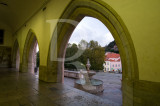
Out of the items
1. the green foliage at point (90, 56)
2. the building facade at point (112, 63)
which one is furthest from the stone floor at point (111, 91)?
the building facade at point (112, 63)

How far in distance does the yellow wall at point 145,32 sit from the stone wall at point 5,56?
42.2ft

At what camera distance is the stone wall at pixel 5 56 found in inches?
443

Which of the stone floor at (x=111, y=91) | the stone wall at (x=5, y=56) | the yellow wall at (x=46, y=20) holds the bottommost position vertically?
the stone floor at (x=111, y=91)

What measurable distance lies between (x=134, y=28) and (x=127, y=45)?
0.30 metres

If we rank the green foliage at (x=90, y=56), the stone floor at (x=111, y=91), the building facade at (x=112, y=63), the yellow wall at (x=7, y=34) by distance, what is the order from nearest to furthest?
the stone floor at (x=111, y=91) < the yellow wall at (x=7, y=34) < the green foliage at (x=90, y=56) < the building facade at (x=112, y=63)

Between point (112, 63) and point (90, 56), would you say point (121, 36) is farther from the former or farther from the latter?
point (112, 63)

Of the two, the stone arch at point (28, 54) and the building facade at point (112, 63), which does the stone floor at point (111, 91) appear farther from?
the building facade at point (112, 63)

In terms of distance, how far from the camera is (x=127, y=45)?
187 cm

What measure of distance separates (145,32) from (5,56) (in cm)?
1324

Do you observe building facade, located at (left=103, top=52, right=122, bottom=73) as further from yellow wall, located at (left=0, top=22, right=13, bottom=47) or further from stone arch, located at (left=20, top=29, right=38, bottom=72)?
stone arch, located at (left=20, top=29, right=38, bottom=72)

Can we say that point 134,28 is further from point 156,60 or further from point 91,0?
point 91,0

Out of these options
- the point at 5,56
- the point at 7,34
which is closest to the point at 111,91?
the point at 5,56

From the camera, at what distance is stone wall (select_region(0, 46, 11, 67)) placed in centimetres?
1126

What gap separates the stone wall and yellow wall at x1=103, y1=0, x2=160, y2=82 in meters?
12.9
